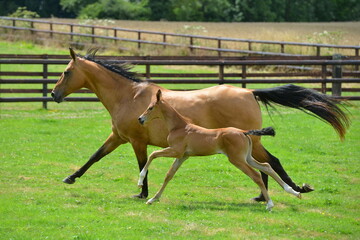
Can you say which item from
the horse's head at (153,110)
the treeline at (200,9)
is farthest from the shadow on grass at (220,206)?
the treeline at (200,9)

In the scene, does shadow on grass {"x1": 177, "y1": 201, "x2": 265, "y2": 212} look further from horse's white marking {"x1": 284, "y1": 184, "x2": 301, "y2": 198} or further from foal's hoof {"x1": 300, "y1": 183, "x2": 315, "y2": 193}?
foal's hoof {"x1": 300, "y1": 183, "x2": 315, "y2": 193}

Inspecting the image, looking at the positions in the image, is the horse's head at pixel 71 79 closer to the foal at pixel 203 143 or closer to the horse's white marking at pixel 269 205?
the foal at pixel 203 143

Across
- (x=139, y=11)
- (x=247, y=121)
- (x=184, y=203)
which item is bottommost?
(x=184, y=203)

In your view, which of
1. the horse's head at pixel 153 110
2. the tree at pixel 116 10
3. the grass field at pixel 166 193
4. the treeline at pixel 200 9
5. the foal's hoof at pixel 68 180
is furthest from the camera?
the treeline at pixel 200 9

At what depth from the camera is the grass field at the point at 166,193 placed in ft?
23.9

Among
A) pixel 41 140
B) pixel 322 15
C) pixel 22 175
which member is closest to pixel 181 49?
pixel 41 140

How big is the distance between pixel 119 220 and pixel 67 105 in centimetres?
1190

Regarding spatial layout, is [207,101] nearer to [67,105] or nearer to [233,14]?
[67,105]

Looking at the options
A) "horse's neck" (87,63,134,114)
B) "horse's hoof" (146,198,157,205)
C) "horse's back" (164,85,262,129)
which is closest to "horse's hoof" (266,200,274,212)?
"horse's back" (164,85,262,129)

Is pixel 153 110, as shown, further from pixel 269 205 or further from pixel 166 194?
pixel 269 205

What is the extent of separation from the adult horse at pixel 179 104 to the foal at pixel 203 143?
0.47 meters

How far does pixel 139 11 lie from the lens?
54906mm

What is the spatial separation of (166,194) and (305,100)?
2389mm

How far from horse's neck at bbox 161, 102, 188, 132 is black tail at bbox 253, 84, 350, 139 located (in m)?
1.33
